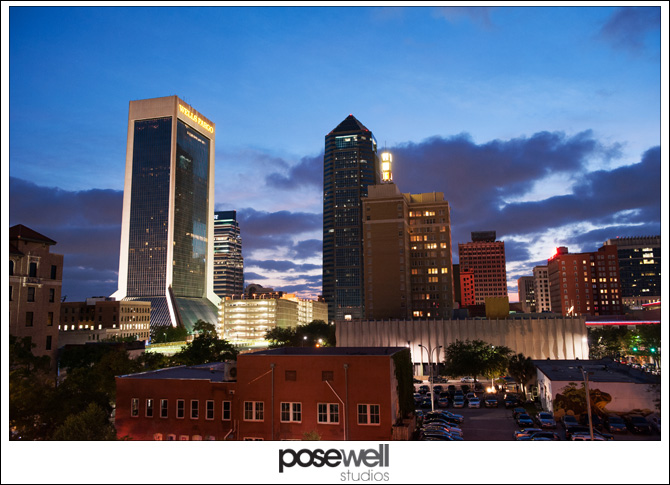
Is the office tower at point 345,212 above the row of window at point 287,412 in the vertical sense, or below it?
above

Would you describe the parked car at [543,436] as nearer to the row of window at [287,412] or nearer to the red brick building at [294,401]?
the red brick building at [294,401]

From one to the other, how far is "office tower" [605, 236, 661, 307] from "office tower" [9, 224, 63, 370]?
104590 mm

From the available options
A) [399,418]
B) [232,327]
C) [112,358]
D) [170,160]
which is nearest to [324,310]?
[232,327]

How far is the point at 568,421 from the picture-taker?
71.1 ft

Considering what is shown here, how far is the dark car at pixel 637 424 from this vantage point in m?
19.1

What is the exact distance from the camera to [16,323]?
30469mm

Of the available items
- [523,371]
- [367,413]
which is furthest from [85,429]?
[523,371]

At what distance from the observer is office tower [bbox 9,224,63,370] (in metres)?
29.6

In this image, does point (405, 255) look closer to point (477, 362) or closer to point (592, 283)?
point (477, 362)

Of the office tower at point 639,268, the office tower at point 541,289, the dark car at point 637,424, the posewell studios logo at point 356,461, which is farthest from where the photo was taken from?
the office tower at point 541,289

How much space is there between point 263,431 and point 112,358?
797 inches

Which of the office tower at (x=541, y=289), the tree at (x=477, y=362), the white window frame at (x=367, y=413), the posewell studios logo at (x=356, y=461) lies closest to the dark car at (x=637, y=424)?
the white window frame at (x=367, y=413)

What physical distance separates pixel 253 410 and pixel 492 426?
1281 cm

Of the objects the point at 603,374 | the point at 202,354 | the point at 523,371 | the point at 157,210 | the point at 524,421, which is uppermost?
the point at 157,210
